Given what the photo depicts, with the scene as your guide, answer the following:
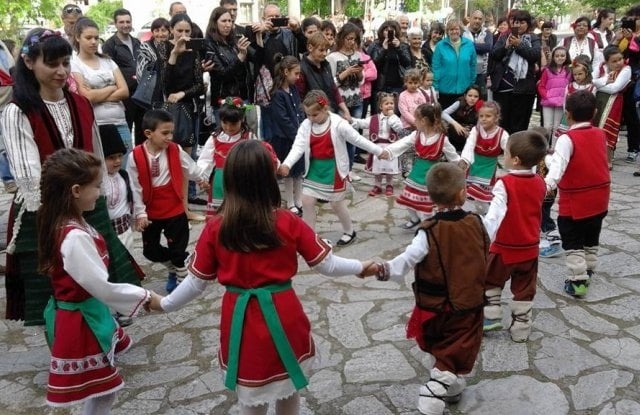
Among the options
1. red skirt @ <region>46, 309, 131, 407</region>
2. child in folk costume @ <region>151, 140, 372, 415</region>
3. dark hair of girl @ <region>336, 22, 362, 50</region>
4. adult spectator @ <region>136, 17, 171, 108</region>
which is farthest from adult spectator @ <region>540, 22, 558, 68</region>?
red skirt @ <region>46, 309, 131, 407</region>

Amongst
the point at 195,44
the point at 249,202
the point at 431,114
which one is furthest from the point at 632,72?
the point at 249,202

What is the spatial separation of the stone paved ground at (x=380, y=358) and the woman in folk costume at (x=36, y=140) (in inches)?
24.3

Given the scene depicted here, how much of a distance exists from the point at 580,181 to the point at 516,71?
444cm

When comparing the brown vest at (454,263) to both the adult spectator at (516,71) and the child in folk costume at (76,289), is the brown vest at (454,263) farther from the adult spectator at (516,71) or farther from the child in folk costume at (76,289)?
the adult spectator at (516,71)

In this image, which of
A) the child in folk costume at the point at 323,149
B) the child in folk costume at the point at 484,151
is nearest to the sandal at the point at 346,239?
the child in folk costume at the point at 323,149

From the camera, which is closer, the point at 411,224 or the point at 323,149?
the point at 323,149

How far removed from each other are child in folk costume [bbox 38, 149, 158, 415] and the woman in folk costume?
1.91 ft

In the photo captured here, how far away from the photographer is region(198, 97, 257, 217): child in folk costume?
17.3ft

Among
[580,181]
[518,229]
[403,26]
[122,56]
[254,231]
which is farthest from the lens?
[403,26]

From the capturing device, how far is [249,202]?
2314 mm

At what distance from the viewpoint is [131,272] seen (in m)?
3.47

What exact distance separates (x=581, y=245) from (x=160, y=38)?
475 cm

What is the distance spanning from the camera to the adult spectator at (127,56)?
6.67m

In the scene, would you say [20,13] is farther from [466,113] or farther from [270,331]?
[270,331]
